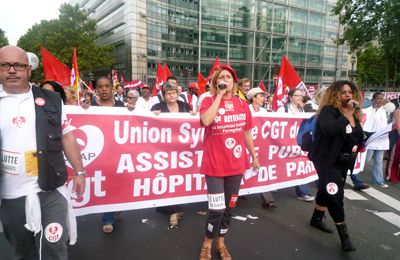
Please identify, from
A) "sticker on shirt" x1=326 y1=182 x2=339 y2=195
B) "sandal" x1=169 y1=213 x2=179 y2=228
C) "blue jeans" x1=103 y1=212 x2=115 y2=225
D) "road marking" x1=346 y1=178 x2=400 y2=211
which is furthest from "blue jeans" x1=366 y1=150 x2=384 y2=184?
"blue jeans" x1=103 y1=212 x2=115 y2=225

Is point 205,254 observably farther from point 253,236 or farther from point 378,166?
point 378,166

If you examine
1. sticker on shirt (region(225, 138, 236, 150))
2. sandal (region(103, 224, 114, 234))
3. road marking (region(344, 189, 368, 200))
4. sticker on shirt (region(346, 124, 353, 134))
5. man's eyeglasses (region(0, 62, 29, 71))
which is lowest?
road marking (region(344, 189, 368, 200))

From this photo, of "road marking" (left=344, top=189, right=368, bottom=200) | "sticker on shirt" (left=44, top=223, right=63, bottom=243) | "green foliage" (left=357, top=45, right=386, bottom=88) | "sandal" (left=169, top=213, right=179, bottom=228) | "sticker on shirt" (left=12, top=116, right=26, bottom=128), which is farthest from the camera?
"green foliage" (left=357, top=45, right=386, bottom=88)

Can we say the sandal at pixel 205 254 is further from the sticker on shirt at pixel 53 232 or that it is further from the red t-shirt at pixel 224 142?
the sticker on shirt at pixel 53 232

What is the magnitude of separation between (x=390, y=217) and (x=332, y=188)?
6.10 ft

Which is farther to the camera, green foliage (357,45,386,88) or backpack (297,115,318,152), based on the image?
green foliage (357,45,386,88)

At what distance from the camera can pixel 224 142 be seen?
2938 millimetres

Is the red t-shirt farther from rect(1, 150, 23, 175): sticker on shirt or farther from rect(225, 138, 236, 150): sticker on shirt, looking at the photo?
rect(1, 150, 23, 175): sticker on shirt

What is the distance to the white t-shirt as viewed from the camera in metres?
2.05

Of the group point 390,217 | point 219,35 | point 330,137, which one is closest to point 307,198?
point 390,217

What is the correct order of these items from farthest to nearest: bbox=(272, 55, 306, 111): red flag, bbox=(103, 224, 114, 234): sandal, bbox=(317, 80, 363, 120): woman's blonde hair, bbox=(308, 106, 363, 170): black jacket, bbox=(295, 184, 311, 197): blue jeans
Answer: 1. bbox=(272, 55, 306, 111): red flag
2. bbox=(295, 184, 311, 197): blue jeans
3. bbox=(103, 224, 114, 234): sandal
4. bbox=(317, 80, 363, 120): woman's blonde hair
5. bbox=(308, 106, 363, 170): black jacket

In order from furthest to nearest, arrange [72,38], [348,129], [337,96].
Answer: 1. [72,38]
2. [337,96]
3. [348,129]

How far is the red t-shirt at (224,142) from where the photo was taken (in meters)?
2.92

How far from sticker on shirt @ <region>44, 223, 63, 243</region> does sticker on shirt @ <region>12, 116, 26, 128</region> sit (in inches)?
29.5
